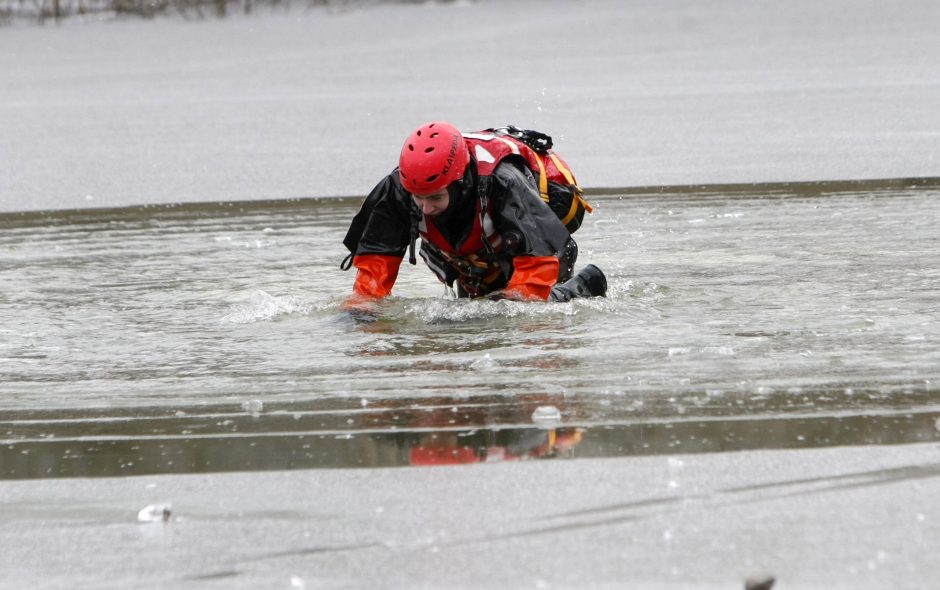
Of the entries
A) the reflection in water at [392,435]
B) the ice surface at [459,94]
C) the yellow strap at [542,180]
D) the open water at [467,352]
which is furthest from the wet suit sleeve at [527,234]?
the ice surface at [459,94]

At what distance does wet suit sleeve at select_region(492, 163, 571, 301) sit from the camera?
686 centimetres

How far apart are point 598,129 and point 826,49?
5912mm

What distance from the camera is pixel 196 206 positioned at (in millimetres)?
11250

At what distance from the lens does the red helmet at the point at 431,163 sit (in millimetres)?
6688

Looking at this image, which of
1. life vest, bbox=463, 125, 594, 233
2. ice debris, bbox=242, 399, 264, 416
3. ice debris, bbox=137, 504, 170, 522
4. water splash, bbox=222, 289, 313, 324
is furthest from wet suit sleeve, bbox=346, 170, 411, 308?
ice debris, bbox=137, 504, 170, 522

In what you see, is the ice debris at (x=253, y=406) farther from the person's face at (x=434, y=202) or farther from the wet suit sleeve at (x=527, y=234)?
the wet suit sleeve at (x=527, y=234)

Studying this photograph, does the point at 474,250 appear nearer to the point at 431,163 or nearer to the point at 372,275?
the point at 372,275

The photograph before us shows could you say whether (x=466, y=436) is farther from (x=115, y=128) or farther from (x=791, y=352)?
(x=115, y=128)

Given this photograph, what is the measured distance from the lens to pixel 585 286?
7320mm

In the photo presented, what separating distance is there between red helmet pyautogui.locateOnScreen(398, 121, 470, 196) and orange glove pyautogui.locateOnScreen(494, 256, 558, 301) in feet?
1.70

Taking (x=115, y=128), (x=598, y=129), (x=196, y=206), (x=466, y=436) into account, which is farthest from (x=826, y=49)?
(x=466, y=436)

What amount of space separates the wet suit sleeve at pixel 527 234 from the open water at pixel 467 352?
0.13 meters

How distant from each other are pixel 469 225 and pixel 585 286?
68cm

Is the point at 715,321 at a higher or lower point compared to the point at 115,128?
higher
